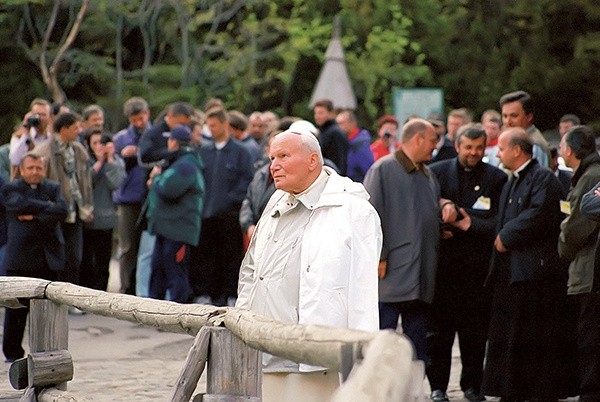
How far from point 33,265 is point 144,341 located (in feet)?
7.74

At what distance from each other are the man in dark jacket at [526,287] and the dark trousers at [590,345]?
14.6 inches

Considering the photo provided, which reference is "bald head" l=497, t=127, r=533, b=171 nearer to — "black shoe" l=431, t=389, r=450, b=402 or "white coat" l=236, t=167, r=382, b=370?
"black shoe" l=431, t=389, r=450, b=402

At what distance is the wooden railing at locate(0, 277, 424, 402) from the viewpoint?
495cm

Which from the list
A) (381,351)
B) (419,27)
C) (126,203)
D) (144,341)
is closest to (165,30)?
(419,27)

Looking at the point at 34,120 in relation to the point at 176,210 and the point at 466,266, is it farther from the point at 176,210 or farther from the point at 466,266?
Result: the point at 466,266

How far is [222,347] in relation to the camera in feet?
23.4

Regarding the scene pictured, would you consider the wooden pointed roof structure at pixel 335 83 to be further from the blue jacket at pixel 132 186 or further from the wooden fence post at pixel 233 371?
the wooden fence post at pixel 233 371

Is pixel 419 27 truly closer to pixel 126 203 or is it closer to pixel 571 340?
pixel 126 203

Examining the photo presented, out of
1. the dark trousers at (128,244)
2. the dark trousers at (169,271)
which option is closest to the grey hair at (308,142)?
the dark trousers at (169,271)

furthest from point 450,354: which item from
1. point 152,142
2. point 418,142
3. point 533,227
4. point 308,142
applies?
point 152,142

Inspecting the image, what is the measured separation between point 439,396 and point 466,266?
989 millimetres

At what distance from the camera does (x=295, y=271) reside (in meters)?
7.69

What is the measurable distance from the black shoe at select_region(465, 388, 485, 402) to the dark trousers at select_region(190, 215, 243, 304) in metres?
5.53

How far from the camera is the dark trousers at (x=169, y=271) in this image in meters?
16.4
